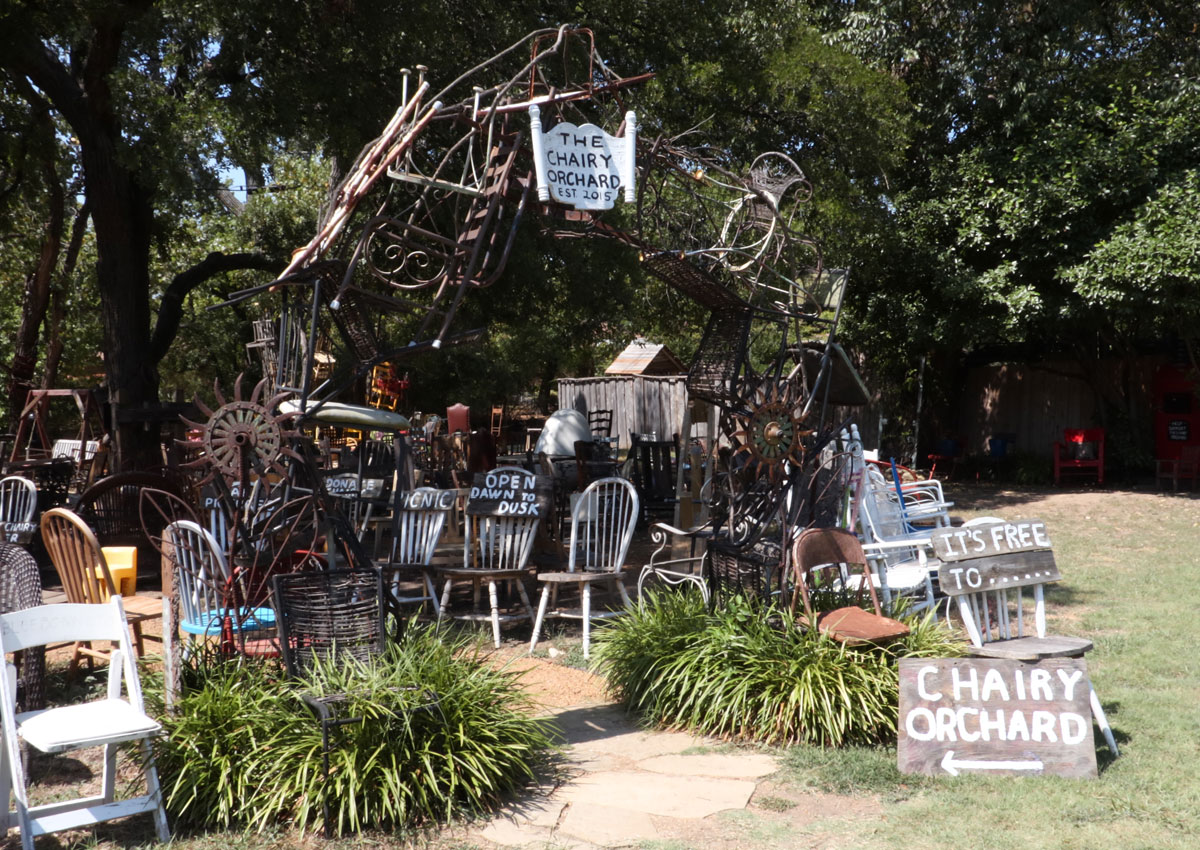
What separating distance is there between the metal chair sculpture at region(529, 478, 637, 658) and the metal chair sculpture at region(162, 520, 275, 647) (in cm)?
Result: 181

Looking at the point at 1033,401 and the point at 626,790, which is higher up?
the point at 1033,401

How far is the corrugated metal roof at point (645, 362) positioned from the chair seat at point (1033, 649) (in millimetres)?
11721

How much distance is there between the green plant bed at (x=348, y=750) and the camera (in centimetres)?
357

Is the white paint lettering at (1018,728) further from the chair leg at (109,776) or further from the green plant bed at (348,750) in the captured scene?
the chair leg at (109,776)

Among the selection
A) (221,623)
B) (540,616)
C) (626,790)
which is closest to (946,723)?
(626,790)

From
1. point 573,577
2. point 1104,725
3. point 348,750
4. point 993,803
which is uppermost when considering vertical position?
point 573,577

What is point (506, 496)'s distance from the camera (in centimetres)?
652

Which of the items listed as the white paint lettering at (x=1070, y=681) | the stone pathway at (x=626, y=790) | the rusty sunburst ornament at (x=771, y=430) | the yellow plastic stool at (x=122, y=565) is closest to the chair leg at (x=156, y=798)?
the stone pathway at (x=626, y=790)

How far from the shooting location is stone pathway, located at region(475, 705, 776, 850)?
3.63 meters

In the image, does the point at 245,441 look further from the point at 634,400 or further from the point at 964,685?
the point at 634,400

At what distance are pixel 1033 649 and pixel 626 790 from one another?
1814 millimetres

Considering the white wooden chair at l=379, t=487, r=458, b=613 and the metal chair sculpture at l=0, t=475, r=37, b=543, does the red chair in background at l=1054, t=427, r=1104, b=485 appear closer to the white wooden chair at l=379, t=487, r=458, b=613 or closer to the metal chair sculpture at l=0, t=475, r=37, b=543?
the white wooden chair at l=379, t=487, r=458, b=613

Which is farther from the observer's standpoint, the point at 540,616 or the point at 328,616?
the point at 540,616

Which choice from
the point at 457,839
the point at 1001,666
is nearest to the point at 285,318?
the point at 457,839
